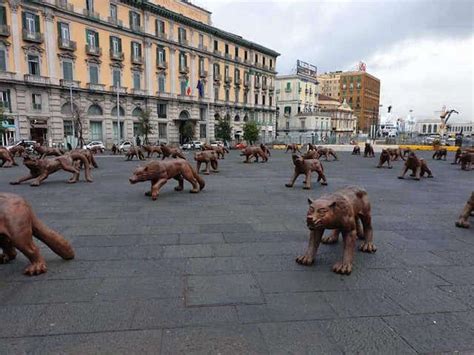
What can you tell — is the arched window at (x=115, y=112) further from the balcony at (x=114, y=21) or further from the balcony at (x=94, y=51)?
the balcony at (x=114, y=21)

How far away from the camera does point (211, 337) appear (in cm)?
260

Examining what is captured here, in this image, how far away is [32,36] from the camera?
109ft

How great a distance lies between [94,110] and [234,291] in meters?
41.0

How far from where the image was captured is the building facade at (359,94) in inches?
4313

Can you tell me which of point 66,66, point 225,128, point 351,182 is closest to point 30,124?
point 66,66

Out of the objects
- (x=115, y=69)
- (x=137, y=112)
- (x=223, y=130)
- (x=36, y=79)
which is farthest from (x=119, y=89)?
(x=223, y=130)

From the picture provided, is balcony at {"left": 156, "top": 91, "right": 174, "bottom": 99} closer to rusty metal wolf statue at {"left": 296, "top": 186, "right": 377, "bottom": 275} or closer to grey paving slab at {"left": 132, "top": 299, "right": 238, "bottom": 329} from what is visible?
rusty metal wolf statue at {"left": 296, "top": 186, "right": 377, "bottom": 275}

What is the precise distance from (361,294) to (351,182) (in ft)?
29.6

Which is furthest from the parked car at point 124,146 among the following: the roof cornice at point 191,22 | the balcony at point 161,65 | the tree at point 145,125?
the roof cornice at point 191,22

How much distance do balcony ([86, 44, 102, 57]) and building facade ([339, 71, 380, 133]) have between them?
89.5 metres

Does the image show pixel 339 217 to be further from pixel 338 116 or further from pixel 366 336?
pixel 338 116

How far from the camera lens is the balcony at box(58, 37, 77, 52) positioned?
35.5 metres

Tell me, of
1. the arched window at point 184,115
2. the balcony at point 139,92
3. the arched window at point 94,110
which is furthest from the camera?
the arched window at point 184,115

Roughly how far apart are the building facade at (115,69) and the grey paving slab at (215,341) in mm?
37212
